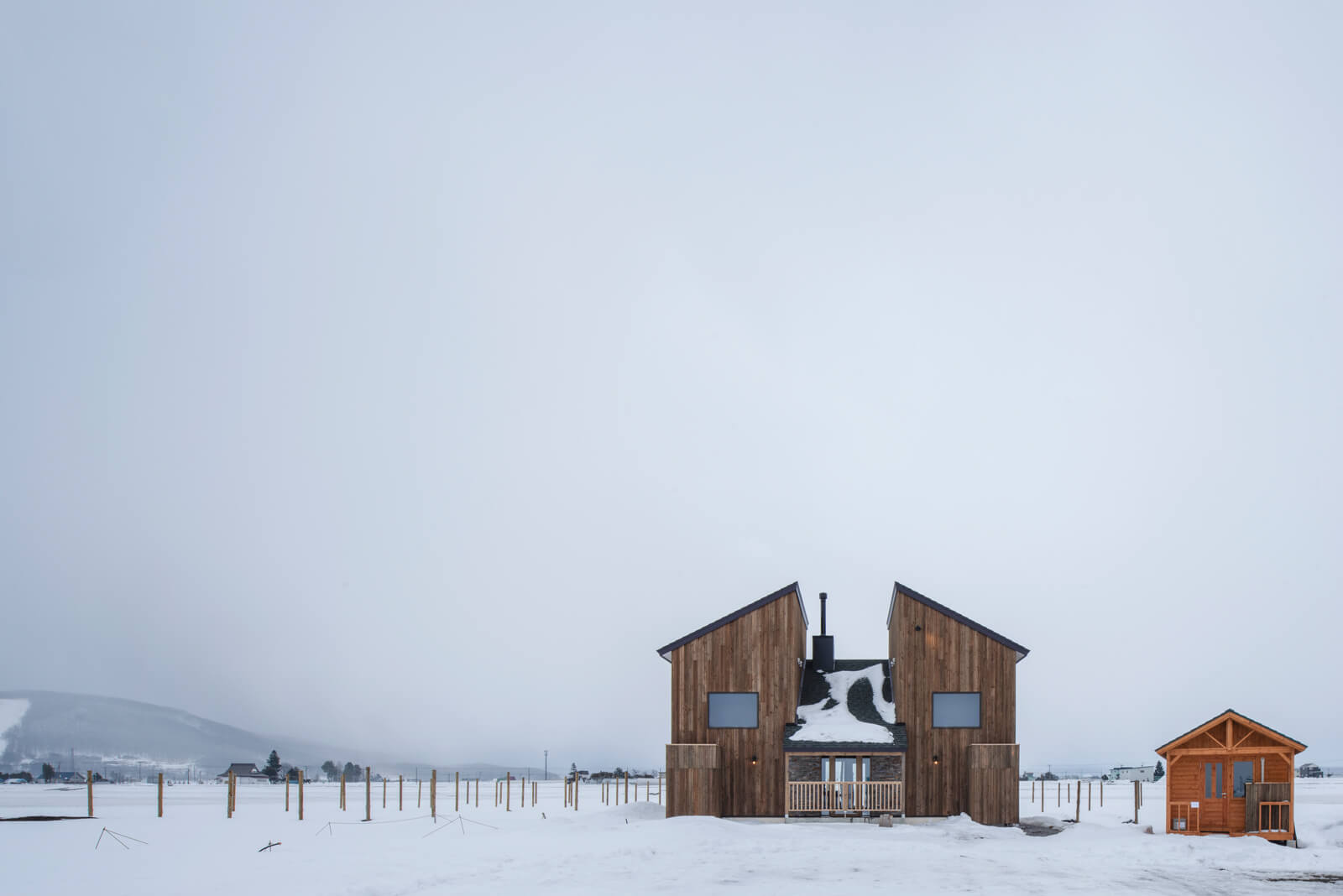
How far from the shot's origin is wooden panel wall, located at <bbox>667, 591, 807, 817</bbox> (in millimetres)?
36875

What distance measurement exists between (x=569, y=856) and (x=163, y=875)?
368 inches

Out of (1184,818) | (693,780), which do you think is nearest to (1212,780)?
(1184,818)

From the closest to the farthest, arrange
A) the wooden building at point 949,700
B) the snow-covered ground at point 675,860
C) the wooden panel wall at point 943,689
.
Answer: the snow-covered ground at point 675,860 < the wooden building at point 949,700 < the wooden panel wall at point 943,689

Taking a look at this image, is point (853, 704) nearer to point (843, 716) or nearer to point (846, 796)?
point (843, 716)

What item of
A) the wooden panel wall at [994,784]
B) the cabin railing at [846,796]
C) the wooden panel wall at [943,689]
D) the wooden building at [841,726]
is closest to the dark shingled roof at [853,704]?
the wooden building at [841,726]

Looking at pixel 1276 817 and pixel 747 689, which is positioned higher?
pixel 747 689

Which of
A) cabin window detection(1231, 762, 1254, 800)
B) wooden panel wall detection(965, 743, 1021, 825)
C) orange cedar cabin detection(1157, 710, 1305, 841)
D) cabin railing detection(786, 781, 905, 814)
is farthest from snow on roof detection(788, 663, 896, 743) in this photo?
cabin window detection(1231, 762, 1254, 800)

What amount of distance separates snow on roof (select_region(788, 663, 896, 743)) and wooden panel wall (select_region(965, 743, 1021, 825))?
2.86m

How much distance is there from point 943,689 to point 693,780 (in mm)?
9253

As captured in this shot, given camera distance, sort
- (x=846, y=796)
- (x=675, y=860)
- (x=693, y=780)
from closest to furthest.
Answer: (x=675, y=860) < (x=693, y=780) < (x=846, y=796)

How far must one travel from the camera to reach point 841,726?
37.1 m

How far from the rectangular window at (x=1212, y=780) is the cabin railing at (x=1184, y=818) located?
2.00ft

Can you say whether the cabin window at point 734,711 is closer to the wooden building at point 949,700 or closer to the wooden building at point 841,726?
the wooden building at point 841,726

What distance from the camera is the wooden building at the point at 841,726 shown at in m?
36.0
